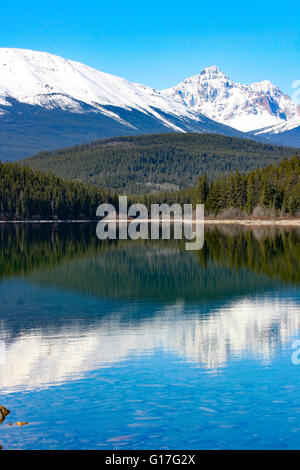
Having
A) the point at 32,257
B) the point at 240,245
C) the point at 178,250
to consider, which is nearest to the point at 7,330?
the point at 32,257

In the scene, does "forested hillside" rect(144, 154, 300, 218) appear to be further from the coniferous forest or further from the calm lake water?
the calm lake water

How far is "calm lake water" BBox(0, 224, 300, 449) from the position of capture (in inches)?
573

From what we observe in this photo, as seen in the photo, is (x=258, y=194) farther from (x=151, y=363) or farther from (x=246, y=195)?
(x=151, y=363)

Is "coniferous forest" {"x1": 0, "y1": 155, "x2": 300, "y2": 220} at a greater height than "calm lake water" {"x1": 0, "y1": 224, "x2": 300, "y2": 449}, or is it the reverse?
"coniferous forest" {"x1": 0, "y1": 155, "x2": 300, "y2": 220}

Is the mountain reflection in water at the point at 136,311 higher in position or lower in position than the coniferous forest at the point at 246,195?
lower

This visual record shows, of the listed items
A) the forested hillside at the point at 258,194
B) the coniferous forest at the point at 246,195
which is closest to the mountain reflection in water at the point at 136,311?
the forested hillside at the point at 258,194

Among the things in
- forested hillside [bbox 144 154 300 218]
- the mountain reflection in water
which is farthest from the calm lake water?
forested hillside [bbox 144 154 300 218]

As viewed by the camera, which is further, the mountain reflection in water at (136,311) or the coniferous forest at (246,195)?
the coniferous forest at (246,195)

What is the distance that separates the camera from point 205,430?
14.6 meters

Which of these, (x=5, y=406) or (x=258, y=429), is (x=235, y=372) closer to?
(x=258, y=429)

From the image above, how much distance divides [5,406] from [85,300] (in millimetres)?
18146

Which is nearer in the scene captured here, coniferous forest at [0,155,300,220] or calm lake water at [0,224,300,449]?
calm lake water at [0,224,300,449]

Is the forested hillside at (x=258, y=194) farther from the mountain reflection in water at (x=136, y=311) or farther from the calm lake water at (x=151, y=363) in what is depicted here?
the calm lake water at (x=151, y=363)

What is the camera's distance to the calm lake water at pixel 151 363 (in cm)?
1455
